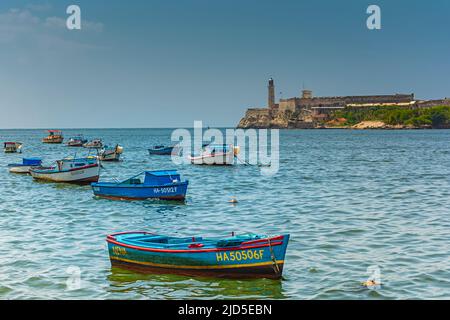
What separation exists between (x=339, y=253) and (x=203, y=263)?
17.4 ft

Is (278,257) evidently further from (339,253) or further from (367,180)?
(367,180)

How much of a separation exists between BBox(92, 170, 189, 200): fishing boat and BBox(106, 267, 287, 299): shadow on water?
14527mm

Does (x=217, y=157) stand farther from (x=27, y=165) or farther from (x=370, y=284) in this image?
(x=370, y=284)

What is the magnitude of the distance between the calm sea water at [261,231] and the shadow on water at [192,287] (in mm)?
28

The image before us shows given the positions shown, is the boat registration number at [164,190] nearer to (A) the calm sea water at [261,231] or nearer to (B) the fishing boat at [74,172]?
(A) the calm sea water at [261,231]

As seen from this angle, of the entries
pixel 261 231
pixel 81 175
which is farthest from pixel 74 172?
pixel 261 231

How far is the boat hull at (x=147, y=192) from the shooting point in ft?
103

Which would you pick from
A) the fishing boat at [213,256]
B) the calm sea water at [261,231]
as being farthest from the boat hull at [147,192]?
the fishing boat at [213,256]

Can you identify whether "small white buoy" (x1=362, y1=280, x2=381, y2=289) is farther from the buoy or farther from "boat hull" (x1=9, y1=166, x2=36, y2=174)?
"boat hull" (x1=9, y1=166, x2=36, y2=174)

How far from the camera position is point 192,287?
51.9 ft

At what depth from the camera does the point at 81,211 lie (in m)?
29.3

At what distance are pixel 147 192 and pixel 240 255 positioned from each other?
54.3 ft

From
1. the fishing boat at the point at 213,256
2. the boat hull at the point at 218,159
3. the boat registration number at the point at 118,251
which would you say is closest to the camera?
→ the fishing boat at the point at 213,256
